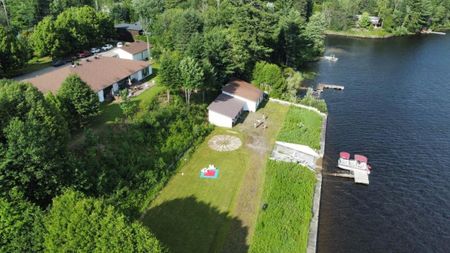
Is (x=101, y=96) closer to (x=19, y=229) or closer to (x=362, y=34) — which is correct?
(x=19, y=229)

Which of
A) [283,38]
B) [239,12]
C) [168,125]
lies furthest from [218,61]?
[283,38]

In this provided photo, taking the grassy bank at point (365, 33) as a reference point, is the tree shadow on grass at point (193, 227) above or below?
below

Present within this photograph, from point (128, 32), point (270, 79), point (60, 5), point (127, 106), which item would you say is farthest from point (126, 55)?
point (60, 5)

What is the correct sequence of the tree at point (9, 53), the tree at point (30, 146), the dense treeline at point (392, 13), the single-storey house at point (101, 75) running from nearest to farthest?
the tree at point (30, 146) → the single-storey house at point (101, 75) → the tree at point (9, 53) → the dense treeline at point (392, 13)

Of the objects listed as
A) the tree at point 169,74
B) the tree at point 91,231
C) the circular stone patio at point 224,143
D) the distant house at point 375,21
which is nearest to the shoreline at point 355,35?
the distant house at point 375,21

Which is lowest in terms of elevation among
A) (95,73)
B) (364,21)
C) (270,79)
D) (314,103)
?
(314,103)

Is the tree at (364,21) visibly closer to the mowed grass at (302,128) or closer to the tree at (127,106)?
the mowed grass at (302,128)

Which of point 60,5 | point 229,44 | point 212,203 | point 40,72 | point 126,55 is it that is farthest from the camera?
point 60,5
